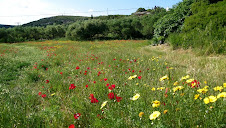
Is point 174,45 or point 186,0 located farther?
point 186,0

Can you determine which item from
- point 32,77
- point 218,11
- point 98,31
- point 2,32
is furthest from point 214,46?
point 2,32

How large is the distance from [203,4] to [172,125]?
8659mm

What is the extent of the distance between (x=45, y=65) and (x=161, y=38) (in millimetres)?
7942

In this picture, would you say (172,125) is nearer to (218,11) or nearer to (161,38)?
(218,11)

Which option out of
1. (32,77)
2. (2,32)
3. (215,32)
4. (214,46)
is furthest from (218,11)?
(2,32)

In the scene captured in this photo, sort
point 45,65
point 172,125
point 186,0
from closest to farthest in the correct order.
Result: point 172,125
point 45,65
point 186,0

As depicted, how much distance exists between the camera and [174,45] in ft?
25.9

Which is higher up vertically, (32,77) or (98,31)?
(98,31)

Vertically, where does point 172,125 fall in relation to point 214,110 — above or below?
below

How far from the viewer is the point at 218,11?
21.9ft

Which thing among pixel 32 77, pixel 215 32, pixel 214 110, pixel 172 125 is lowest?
pixel 32 77

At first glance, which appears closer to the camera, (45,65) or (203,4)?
(45,65)

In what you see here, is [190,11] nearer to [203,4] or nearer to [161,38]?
[203,4]

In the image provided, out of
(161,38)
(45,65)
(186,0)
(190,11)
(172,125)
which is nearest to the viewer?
(172,125)
